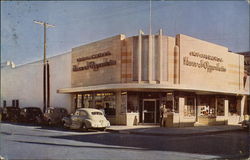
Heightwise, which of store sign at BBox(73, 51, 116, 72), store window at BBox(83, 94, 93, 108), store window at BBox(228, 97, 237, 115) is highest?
store sign at BBox(73, 51, 116, 72)

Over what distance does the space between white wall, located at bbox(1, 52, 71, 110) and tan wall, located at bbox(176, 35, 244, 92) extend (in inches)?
278

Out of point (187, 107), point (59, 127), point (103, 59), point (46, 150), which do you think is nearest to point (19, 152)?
point (46, 150)

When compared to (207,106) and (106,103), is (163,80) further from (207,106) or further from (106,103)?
(106,103)

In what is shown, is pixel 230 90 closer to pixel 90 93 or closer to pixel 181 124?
pixel 181 124

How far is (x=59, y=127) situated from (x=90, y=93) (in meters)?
2.31

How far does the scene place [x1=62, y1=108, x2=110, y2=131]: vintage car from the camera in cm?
1009

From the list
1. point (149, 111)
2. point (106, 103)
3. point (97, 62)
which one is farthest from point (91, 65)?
point (149, 111)

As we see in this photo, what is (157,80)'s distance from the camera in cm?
1989

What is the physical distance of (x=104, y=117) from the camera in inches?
439

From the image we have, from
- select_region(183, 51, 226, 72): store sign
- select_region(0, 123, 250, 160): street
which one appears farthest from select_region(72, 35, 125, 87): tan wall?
select_region(183, 51, 226, 72): store sign

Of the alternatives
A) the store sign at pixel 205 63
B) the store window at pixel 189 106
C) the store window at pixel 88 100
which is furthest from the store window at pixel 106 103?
the store window at pixel 189 106

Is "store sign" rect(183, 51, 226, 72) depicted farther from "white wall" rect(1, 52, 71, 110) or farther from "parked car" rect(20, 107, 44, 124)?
"parked car" rect(20, 107, 44, 124)

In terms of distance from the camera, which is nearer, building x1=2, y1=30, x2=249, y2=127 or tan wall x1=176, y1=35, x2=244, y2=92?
building x1=2, y1=30, x2=249, y2=127

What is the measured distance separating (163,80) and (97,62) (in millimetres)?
8113
